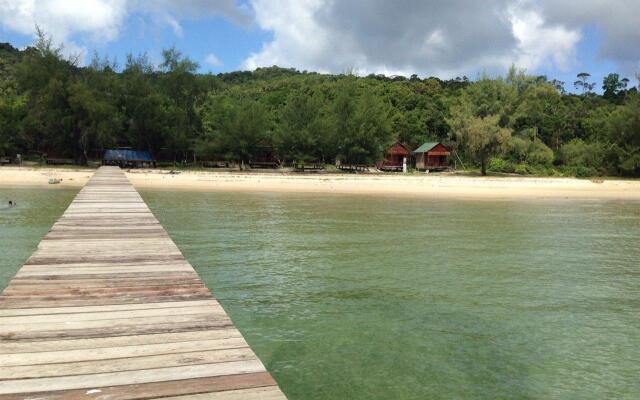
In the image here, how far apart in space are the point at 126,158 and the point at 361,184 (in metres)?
23.9

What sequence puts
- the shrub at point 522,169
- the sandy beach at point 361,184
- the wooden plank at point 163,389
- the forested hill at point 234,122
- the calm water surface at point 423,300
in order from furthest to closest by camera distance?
the shrub at point 522,169 < the forested hill at point 234,122 < the sandy beach at point 361,184 < the calm water surface at point 423,300 < the wooden plank at point 163,389

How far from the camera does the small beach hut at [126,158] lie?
156ft

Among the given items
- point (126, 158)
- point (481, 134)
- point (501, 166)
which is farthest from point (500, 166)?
point (126, 158)

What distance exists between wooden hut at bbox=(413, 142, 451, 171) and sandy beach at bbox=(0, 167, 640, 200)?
1569 cm

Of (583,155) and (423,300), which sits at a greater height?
(583,155)

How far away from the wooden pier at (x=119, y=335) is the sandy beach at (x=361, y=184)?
2581 centimetres

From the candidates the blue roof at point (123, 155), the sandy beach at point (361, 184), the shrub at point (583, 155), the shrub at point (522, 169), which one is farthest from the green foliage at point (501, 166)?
the blue roof at point (123, 155)

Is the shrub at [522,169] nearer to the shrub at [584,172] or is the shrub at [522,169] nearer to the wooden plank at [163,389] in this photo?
the shrub at [584,172]

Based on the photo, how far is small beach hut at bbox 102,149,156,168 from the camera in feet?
156

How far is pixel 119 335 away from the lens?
3.43m

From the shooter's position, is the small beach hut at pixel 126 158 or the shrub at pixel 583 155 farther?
the small beach hut at pixel 126 158

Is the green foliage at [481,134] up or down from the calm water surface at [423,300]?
up

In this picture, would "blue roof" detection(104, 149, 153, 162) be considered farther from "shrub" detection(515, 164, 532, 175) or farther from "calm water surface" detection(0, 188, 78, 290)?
"shrub" detection(515, 164, 532, 175)

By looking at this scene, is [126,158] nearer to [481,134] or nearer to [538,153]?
[481,134]
